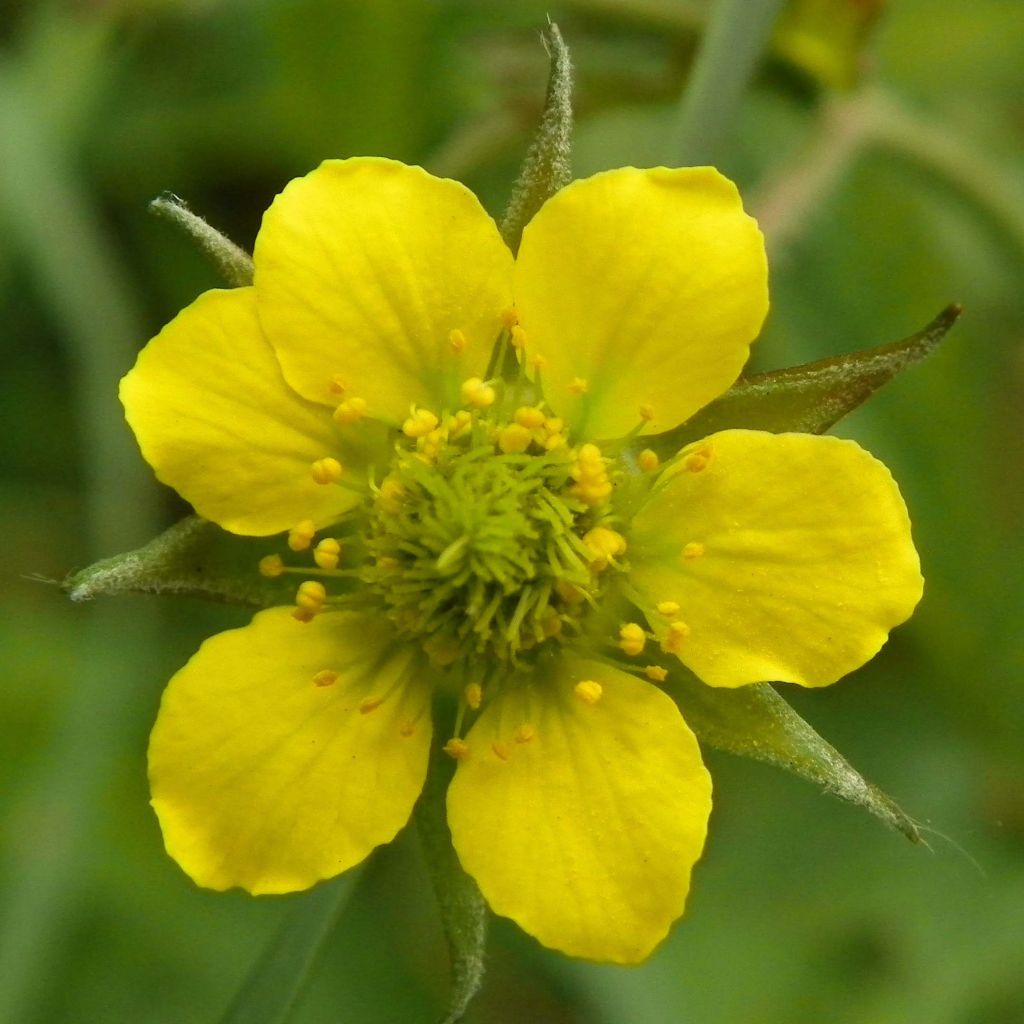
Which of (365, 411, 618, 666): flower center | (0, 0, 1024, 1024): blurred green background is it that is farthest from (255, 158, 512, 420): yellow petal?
(0, 0, 1024, 1024): blurred green background

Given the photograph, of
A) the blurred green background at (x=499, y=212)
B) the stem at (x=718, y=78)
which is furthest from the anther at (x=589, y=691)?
the blurred green background at (x=499, y=212)

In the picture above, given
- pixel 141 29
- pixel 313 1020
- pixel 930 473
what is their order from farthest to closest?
1. pixel 141 29
2. pixel 930 473
3. pixel 313 1020

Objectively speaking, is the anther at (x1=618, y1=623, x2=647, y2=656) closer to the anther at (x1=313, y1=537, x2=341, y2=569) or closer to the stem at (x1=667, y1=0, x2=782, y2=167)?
the anther at (x1=313, y1=537, x2=341, y2=569)

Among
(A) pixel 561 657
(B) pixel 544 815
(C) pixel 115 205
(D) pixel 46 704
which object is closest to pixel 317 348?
Answer: (A) pixel 561 657

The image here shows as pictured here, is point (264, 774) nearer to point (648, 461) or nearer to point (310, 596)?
point (310, 596)

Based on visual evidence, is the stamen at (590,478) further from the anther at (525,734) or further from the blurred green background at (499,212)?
the blurred green background at (499,212)

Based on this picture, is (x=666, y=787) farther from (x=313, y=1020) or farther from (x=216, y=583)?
(x=313, y=1020)
